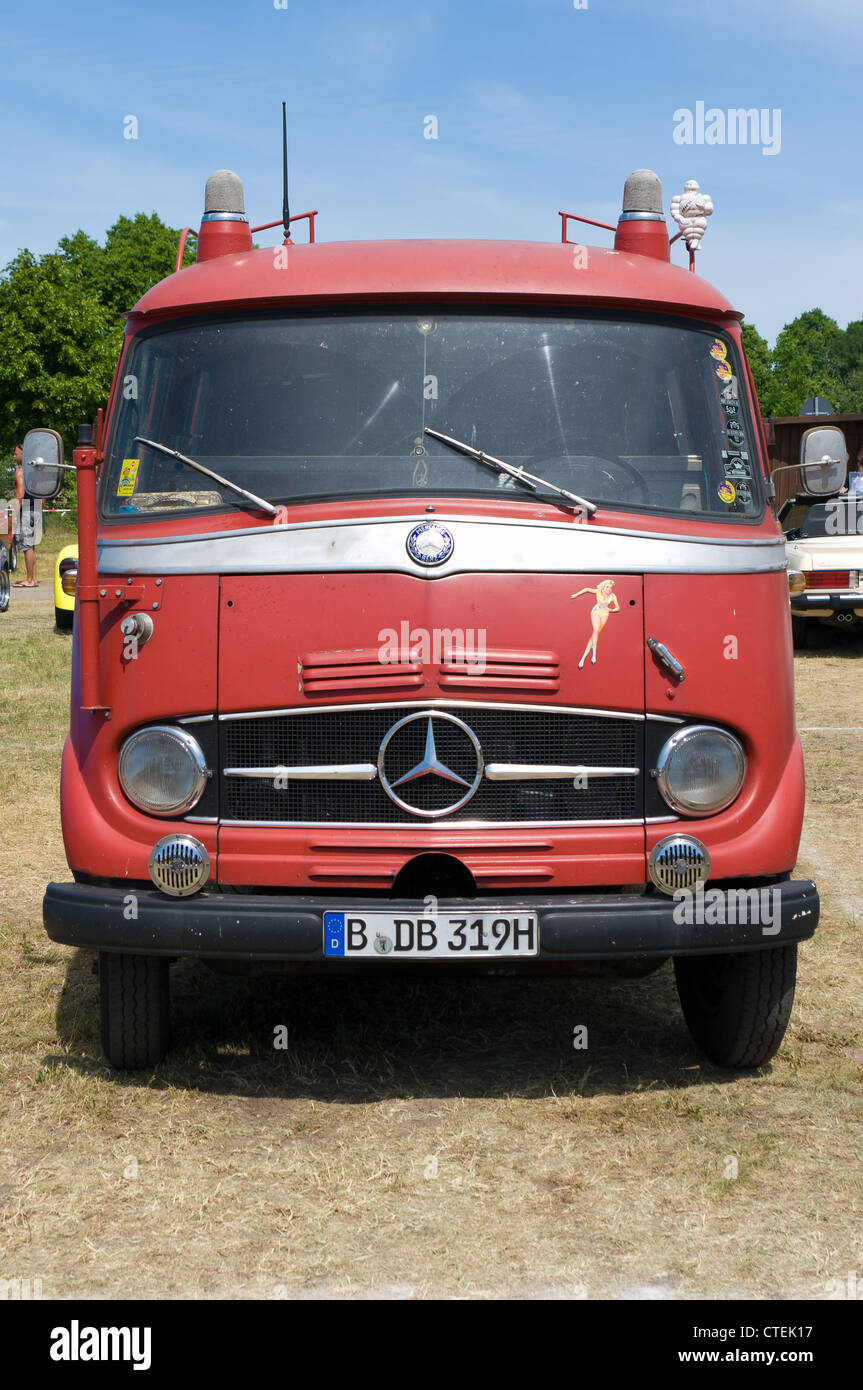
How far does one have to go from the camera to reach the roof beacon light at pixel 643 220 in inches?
205

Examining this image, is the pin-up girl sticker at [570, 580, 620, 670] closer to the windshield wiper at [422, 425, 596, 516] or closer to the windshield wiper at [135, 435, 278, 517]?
the windshield wiper at [422, 425, 596, 516]

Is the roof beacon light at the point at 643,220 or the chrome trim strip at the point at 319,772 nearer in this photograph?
the chrome trim strip at the point at 319,772

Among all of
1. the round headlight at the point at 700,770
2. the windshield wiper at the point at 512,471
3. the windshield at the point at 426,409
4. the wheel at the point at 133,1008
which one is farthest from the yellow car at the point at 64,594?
the round headlight at the point at 700,770

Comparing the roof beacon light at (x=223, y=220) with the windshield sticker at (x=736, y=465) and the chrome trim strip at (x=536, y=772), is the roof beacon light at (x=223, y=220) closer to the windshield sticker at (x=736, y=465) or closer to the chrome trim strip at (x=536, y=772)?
the windshield sticker at (x=736, y=465)

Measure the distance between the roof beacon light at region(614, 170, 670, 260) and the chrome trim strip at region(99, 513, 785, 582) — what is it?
1402 mm

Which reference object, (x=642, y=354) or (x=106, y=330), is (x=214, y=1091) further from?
(x=106, y=330)

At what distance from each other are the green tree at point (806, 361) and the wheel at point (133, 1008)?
63659 mm

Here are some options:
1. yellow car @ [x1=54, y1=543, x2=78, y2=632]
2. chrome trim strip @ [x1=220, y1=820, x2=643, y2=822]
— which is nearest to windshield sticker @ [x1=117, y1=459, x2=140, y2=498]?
chrome trim strip @ [x1=220, y1=820, x2=643, y2=822]

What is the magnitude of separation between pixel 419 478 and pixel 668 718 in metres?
1.02

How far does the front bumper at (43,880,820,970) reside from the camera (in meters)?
4.05

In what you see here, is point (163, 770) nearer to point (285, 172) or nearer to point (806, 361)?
point (285, 172)

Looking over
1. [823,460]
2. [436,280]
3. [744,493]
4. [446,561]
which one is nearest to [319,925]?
[446,561]

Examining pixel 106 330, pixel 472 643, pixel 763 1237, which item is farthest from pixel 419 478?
pixel 106 330
